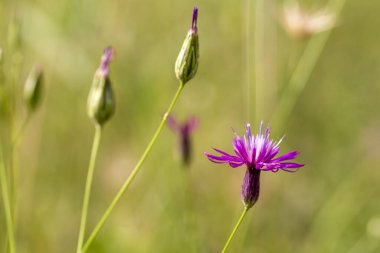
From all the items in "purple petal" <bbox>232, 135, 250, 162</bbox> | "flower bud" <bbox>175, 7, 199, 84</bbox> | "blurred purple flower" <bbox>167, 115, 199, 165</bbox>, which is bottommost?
"purple petal" <bbox>232, 135, 250, 162</bbox>

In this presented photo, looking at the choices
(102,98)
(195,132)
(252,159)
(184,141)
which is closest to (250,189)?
(252,159)

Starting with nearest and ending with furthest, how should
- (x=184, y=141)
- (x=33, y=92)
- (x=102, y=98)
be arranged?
(x=102, y=98), (x=33, y=92), (x=184, y=141)

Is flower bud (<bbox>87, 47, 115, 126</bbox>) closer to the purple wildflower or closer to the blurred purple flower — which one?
the purple wildflower

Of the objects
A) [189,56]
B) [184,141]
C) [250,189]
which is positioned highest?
[189,56]

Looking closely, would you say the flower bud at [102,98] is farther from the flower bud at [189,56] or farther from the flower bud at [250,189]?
the flower bud at [250,189]

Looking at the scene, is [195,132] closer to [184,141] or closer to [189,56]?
[184,141]

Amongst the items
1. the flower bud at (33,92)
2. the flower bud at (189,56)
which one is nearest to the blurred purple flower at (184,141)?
the flower bud at (33,92)

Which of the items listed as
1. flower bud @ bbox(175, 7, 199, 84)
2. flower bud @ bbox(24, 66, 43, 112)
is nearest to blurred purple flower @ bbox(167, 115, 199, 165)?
flower bud @ bbox(24, 66, 43, 112)
